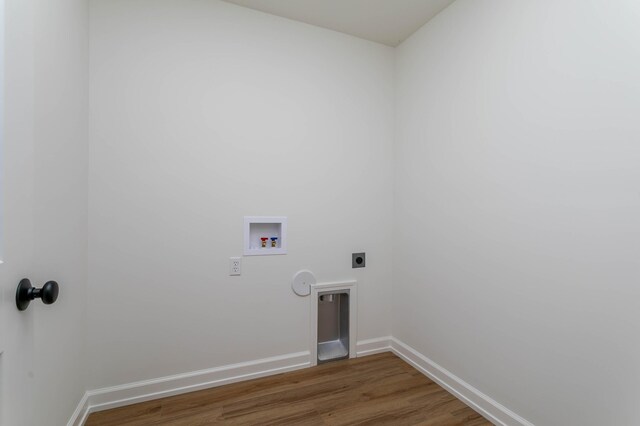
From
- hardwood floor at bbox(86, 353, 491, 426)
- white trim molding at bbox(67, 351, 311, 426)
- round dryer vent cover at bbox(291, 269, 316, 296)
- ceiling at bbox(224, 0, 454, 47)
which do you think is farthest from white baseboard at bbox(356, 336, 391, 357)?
ceiling at bbox(224, 0, 454, 47)

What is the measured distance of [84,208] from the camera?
1.54 m

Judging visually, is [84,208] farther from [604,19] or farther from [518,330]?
[604,19]

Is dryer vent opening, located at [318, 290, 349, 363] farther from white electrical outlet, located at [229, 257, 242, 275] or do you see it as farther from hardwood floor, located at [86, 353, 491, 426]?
white electrical outlet, located at [229, 257, 242, 275]

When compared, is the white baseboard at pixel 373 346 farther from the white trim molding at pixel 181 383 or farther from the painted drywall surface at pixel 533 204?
the white trim molding at pixel 181 383

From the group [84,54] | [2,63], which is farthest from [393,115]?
[2,63]

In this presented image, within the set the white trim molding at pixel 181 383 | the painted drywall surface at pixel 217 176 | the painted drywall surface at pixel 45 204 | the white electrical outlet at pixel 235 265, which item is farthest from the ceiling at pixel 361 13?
the white trim molding at pixel 181 383

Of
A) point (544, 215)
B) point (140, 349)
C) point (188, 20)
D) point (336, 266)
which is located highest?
point (188, 20)

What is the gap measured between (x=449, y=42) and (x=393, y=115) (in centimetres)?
63

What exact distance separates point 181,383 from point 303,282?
972mm

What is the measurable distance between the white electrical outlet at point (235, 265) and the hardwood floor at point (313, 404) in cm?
73

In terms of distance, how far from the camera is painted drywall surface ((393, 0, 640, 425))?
44.0 inches

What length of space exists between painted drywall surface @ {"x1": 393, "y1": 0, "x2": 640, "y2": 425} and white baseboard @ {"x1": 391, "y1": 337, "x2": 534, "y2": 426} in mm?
42

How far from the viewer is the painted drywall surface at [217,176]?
5.33ft

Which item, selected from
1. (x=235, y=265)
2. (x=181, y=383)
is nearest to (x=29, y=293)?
(x=235, y=265)
